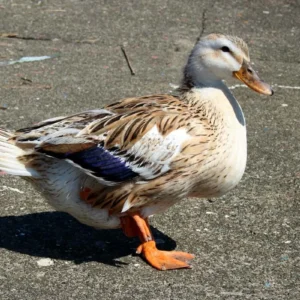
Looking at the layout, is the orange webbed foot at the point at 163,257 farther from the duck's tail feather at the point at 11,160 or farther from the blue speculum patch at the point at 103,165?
the duck's tail feather at the point at 11,160

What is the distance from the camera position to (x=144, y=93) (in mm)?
7273

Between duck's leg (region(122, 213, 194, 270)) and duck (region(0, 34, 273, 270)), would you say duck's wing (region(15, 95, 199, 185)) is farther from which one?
duck's leg (region(122, 213, 194, 270))

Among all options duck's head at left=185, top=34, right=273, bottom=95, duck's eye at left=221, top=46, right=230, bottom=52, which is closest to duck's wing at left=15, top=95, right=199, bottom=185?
duck's head at left=185, top=34, right=273, bottom=95

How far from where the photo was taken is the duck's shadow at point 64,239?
4801 mm

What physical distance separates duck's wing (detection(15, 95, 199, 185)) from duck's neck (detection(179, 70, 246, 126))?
7.6 inches

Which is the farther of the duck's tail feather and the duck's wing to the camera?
the duck's tail feather

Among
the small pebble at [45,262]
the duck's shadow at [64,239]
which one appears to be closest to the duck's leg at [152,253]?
the duck's shadow at [64,239]

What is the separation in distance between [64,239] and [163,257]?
0.68 metres

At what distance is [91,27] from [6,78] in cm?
165

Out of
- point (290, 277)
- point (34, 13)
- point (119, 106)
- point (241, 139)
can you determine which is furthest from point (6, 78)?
point (290, 277)

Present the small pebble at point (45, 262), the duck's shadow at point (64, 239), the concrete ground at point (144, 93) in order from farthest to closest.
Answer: the duck's shadow at point (64, 239), the small pebble at point (45, 262), the concrete ground at point (144, 93)

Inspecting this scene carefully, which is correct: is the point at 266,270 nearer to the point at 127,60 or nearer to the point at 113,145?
the point at 113,145

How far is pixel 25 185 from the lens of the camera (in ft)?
18.5

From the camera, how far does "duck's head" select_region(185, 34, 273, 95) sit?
482 centimetres
